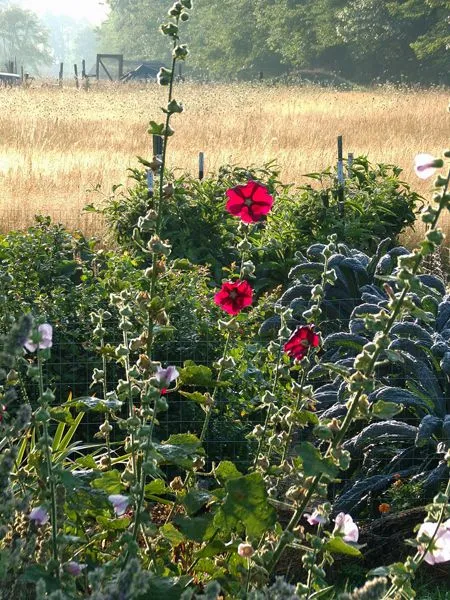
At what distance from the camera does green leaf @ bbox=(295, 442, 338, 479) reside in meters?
2.04

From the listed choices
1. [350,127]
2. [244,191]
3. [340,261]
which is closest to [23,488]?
[244,191]

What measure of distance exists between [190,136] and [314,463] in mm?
15376

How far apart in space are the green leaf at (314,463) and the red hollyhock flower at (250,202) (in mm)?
1234

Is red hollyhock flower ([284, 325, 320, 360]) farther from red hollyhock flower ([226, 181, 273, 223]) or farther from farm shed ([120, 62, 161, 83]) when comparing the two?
farm shed ([120, 62, 161, 83])

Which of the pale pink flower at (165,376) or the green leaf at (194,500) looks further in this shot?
the green leaf at (194,500)

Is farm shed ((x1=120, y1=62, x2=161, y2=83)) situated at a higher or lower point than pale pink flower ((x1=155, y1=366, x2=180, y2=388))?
lower

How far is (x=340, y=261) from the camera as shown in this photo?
592cm

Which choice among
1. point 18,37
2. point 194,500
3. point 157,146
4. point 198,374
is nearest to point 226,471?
point 194,500

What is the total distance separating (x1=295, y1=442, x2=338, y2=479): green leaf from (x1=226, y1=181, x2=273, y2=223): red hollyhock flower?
Answer: 4.05ft

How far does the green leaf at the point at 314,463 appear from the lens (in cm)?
204

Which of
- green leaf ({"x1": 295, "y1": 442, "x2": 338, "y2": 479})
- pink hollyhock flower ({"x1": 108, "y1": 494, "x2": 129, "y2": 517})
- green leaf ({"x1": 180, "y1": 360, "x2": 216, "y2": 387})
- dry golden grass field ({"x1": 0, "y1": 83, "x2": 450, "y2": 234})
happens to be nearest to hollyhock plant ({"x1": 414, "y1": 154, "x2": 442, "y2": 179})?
green leaf ({"x1": 295, "y1": 442, "x2": 338, "y2": 479})

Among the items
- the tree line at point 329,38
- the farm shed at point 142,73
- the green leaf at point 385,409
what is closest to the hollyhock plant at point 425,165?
the green leaf at point 385,409

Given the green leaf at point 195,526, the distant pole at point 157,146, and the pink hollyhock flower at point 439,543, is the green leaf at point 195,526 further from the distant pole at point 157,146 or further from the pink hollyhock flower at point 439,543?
the distant pole at point 157,146

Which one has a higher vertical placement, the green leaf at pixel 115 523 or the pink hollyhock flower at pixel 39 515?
the pink hollyhock flower at pixel 39 515
